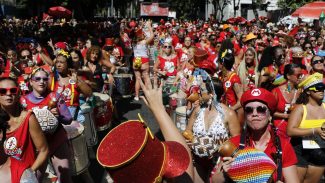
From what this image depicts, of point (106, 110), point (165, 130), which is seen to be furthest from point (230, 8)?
point (165, 130)

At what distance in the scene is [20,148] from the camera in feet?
11.7

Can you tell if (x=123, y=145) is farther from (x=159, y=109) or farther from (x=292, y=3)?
(x=292, y=3)

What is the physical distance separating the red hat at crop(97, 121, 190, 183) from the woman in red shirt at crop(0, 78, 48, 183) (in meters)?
1.42

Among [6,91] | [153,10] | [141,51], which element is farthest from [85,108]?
[153,10]

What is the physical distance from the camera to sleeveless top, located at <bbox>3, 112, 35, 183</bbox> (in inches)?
131

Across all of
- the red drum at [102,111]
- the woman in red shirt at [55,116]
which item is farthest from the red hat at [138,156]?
the red drum at [102,111]

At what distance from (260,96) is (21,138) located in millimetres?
1995

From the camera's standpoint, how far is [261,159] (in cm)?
234

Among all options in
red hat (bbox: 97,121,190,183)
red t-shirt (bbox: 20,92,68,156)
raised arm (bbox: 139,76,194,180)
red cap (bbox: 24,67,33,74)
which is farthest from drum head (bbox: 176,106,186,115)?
red hat (bbox: 97,121,190,183)

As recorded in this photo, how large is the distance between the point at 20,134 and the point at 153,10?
74506 millimetres

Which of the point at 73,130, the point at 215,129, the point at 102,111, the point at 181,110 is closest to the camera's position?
the point at 215,129

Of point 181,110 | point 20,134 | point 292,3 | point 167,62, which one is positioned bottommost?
point 181,110

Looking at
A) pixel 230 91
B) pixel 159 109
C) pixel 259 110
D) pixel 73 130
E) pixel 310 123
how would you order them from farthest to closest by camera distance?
pixel 230 91 → pixel 73 130 → pixel 310 123 → pixel 259 110 → pixel 159 109

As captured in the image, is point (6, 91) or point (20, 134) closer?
point (20, 134)
